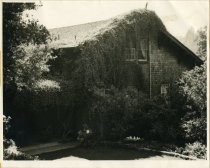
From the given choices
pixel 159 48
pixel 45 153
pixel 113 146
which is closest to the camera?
pixel 45 153

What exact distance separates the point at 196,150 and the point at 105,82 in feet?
7.01

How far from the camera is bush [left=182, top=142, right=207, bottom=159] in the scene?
5770mm

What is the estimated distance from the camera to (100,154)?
20.2ft

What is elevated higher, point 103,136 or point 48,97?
point 48,97

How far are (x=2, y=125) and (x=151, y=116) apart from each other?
2618 mm

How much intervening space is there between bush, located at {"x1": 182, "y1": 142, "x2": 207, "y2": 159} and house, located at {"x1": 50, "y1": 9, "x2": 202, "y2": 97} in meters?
1.45

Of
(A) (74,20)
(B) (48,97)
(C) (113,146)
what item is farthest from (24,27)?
(C) (113,146)

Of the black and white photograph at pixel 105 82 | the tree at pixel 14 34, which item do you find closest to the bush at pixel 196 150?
the black and white photograph at pixel 105 82

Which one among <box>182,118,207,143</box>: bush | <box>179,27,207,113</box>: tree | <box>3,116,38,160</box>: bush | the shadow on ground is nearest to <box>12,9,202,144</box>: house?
<box>179,27,207,113</box>: tree

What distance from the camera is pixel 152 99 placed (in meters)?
7.34

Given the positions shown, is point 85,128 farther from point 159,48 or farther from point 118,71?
point 159,48

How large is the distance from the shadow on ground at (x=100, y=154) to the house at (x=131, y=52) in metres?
1.29

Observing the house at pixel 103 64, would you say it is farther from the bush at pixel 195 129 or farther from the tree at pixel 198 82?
the bush at pixel 195 129

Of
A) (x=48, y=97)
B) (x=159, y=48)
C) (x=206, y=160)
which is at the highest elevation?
(x=159, y=48)
